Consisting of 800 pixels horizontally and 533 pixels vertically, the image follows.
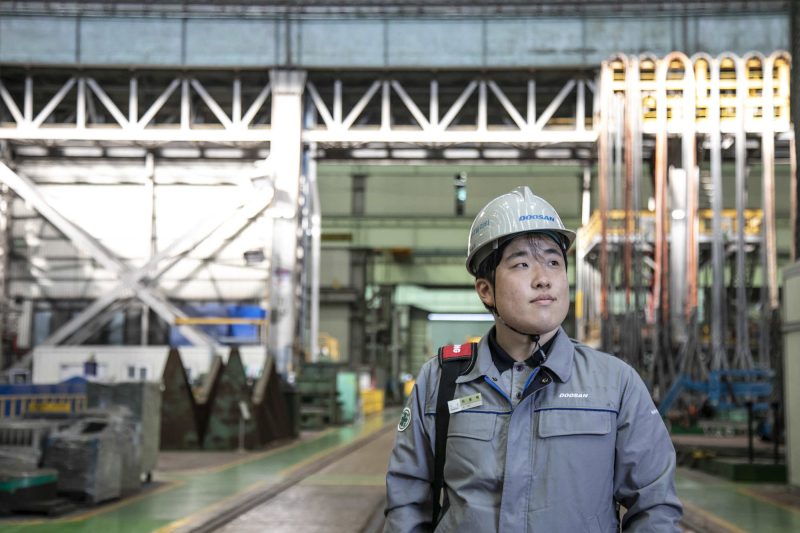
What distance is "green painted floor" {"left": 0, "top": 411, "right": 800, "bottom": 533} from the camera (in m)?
10.5

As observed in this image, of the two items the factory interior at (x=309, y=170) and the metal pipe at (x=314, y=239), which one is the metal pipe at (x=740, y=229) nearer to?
the factory interior at (x=309, y=170)

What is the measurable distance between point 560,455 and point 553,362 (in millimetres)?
248

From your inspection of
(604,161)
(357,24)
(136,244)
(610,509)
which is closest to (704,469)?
(604,161)

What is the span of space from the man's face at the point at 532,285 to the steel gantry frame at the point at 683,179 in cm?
2312

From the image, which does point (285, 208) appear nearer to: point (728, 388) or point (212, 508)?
point (728, 388)

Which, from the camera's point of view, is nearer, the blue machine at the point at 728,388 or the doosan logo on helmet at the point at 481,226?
the doosan logo on helmet at the point at 481,226

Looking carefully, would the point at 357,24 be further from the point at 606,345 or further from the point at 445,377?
the point at 445,377

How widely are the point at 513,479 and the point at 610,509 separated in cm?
29

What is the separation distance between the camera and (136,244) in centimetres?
3559

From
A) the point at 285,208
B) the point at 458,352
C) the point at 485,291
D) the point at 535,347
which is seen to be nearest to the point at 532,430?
the point at 535,347

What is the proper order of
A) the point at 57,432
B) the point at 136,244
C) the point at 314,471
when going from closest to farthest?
the point at 57,432
the point at 314,471
the point at 136,244

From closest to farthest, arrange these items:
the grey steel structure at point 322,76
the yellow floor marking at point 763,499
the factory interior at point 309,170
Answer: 1. the yellow floor marking at point 763,499
2. the factory interior at point 309,170
3. the grey steel structure at point 322,76

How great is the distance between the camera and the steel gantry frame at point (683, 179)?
87.7 ft

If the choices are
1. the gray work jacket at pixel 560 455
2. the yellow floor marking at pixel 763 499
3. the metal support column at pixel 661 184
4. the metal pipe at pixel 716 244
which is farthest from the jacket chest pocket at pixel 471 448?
the metal support column at pixel 661 184
